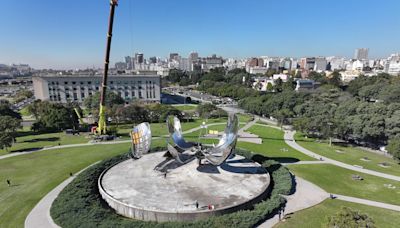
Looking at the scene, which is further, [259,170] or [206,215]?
[259,170]

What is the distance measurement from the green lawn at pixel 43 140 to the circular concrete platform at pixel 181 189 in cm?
2284

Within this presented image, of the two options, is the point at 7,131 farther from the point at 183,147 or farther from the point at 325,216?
the point at 325,216

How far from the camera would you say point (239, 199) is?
25.8 m

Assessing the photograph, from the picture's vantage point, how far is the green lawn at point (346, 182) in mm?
29688

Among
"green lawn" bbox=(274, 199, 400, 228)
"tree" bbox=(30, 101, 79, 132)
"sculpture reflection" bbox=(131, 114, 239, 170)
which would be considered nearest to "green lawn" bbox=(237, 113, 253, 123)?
"sculpture reflection" bbox=(131, 114, 239, 170)

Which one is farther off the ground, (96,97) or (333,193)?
(96,97)

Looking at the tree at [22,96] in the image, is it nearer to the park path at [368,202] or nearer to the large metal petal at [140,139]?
the large metal petal at [140,139]

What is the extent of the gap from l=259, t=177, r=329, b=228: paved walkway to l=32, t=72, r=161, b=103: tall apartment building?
8131cm

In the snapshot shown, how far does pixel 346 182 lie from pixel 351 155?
47.4 feet

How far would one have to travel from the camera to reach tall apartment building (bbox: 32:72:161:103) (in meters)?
95.4

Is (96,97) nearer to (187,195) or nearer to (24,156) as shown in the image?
(24,156)

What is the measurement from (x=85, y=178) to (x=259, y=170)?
2287 cm

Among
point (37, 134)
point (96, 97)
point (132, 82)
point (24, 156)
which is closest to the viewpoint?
point (24, 156)

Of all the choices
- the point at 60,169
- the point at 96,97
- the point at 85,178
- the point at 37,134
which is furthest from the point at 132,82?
the point at 85,178
